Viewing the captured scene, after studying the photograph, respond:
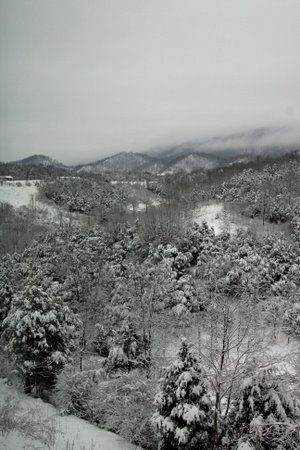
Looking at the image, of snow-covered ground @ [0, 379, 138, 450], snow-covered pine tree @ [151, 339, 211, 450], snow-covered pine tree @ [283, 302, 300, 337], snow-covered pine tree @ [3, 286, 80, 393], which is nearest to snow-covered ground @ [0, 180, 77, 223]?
snow-covered pine tree @ [3, 286, 80, 393]

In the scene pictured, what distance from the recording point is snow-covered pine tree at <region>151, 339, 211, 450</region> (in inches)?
471

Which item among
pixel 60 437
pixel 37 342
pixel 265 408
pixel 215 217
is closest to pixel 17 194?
pixel 215 217

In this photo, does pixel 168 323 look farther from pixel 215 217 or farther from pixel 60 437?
pixel 215 217

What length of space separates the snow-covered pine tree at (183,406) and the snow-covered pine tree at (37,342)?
982 centimetres

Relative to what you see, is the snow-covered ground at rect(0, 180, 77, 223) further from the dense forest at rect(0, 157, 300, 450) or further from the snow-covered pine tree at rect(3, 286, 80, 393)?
the snow-covered pine tree at rect(3, 286, 80, 393)

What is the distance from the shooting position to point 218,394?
1242 cm

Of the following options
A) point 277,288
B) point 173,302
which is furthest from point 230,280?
point 173,302

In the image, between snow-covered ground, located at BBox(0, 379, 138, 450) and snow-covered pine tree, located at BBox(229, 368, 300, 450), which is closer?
snow-covered ground, located at BBox(0, 379, 138, 450)

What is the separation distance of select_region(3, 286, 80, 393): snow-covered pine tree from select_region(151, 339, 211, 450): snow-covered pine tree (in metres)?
9.82

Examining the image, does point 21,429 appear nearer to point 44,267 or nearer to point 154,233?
point 44,267

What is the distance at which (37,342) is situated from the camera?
20562mm

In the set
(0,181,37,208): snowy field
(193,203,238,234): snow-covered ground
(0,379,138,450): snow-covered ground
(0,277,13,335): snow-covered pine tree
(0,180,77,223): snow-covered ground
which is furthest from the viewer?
(0,181,37,208): snowy field

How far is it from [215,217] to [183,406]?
175 feet

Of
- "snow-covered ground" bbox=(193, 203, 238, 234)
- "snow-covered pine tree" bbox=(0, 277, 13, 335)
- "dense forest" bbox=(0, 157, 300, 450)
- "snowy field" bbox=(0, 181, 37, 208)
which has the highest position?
"snowy field" bbox=(0, 181, 37, 208)
